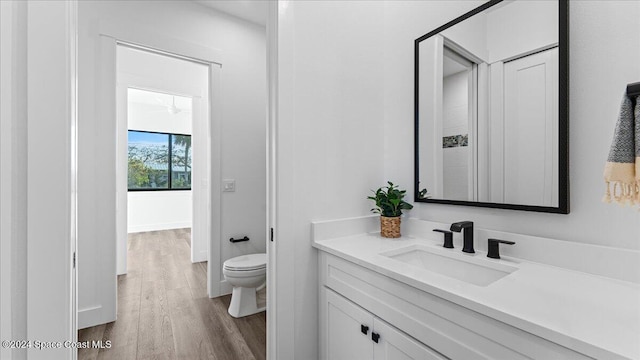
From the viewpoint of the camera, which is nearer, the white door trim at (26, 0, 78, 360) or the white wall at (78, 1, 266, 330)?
the white door trim at (26, 0, 78, 360)

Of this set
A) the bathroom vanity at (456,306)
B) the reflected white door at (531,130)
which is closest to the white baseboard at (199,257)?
the bathroom vanity at (456,306)

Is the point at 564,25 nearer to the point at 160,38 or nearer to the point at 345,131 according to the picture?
the point at 345,131

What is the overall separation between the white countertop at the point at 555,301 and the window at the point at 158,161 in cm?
562

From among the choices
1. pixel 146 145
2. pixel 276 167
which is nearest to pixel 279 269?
pixel 276 167

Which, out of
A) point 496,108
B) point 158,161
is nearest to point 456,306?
point 496,108

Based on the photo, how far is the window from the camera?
540 centimetres

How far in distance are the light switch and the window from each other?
3684 mm

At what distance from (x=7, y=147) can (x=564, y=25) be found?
1.92 m

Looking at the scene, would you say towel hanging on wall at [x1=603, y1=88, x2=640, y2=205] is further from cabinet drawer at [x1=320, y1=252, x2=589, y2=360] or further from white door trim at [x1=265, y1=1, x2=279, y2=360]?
white door trim at [x1=265, y1=1, x2=279, y2=360]

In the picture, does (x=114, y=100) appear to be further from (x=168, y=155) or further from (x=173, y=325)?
(x=168, y=155)

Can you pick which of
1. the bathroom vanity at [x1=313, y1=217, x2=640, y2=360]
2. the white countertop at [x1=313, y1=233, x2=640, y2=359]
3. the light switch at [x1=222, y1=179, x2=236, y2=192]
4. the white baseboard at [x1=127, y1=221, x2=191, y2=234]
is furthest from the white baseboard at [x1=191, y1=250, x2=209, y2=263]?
the white countertop at [x1=313, y1=233, x2=640, y2=359]

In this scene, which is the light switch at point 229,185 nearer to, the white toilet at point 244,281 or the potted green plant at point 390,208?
the white toilet at point 244,281

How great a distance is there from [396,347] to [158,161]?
590 centimetres

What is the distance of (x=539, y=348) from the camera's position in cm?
66
